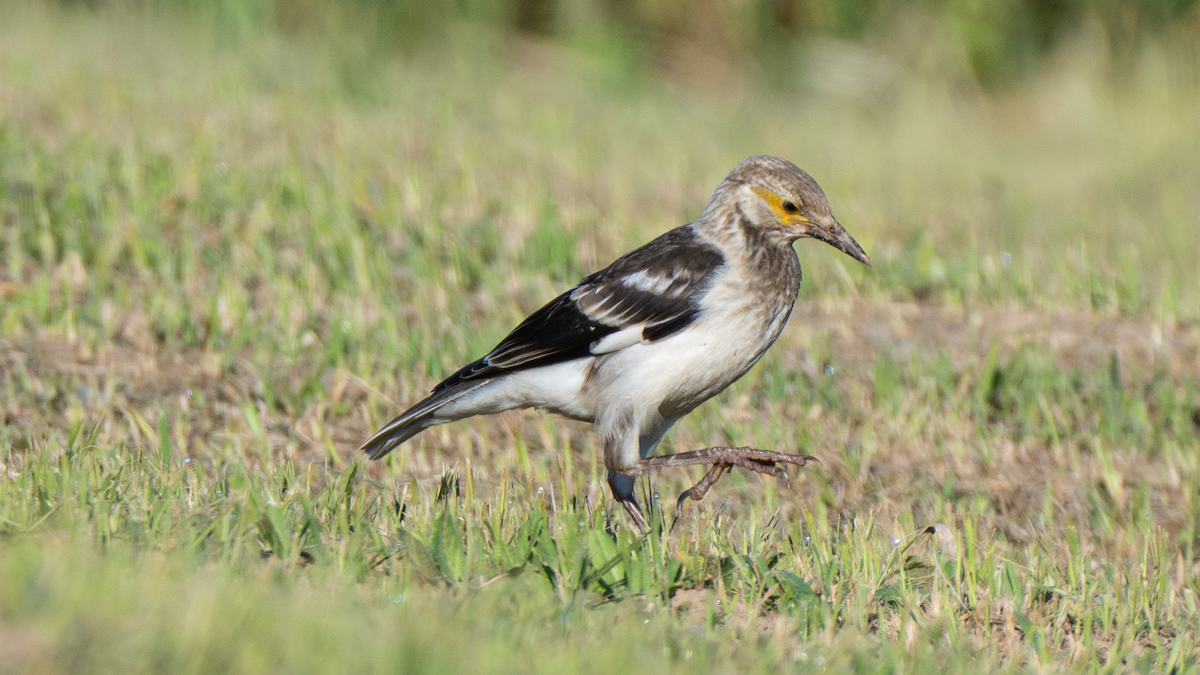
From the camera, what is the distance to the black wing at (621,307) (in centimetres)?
503

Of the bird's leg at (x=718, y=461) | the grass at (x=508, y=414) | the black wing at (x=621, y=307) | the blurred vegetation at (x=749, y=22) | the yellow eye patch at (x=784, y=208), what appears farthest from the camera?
the blurred vegetation at (x=749, y=22)

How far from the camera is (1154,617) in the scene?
438 cm

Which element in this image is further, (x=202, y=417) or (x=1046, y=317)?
(x=1046, y=317)

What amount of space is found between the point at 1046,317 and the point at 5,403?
5661mm

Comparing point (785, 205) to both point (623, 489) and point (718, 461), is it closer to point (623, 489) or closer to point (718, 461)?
point (718, 461)

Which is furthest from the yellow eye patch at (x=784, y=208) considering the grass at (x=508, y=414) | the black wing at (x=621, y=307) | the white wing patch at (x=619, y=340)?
the grass at (x=508, y=414)

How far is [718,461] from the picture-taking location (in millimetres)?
4992

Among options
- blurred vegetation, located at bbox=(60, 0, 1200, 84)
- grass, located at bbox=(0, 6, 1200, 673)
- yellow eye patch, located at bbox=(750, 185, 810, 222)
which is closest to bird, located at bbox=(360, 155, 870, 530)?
yellow eye patch, located at bbox=(750, 185, 810, 222)

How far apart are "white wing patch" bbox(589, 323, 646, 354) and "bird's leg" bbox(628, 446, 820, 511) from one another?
45cm

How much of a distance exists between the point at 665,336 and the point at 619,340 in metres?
0.21

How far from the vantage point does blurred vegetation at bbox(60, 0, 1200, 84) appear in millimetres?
14961

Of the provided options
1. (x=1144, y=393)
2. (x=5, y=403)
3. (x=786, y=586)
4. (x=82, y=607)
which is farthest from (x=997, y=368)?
(x=82, y=607)

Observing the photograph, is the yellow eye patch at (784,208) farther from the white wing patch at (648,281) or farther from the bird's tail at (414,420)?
the bird's tail at (414,420)

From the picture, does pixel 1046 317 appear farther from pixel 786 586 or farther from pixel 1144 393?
pixel 786 586
